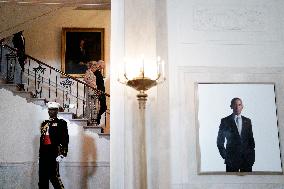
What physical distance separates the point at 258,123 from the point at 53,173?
3.63 meters

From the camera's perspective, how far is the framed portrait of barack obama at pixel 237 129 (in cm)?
410

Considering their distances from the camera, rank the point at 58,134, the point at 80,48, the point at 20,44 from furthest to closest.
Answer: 1. the point at 80,48
2. the point at 20,44
3. the point at 58,134

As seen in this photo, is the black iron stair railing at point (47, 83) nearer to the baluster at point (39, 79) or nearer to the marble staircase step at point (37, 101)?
the baluster at point (39, 79)

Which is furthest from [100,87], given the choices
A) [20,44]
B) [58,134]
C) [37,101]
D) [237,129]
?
[237,129]

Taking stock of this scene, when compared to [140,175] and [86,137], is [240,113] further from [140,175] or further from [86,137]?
[86,137]

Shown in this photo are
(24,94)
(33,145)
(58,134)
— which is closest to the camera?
(58,134)

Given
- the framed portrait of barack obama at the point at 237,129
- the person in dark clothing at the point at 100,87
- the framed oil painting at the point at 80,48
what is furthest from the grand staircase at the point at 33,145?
the framed portrait of barack obama at the point at 237,129

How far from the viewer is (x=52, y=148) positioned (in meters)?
6.52

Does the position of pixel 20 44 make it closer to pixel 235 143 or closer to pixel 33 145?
pixel 33 145

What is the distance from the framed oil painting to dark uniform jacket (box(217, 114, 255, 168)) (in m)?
6.08

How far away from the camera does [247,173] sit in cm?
410

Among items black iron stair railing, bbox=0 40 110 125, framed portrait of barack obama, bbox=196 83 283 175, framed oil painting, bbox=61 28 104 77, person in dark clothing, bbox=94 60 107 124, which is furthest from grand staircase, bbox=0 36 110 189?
framed portrait of barack obama, bbox=196 83 283 175

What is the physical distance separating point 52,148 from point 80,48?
3.91m

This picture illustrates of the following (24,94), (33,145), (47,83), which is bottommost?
(33,145)
